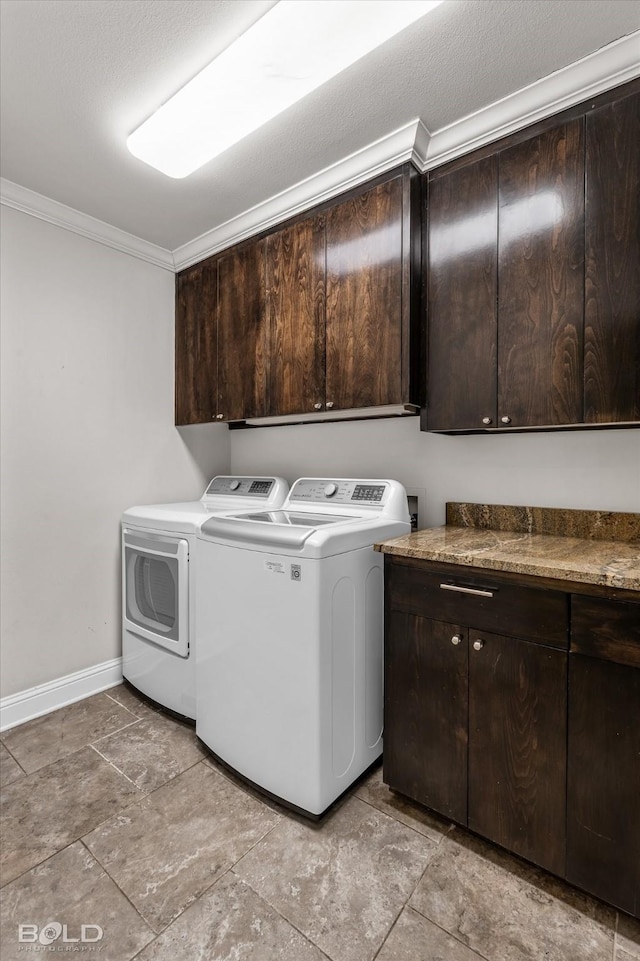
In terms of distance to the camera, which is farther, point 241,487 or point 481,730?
point 241,487

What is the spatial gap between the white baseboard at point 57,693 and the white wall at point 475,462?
4.86ft

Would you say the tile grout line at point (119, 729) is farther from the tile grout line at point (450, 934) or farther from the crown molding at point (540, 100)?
the crown molding at point (540, 100)

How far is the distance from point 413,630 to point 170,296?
8.00ft

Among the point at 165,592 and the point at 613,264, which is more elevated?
the point at 613,264

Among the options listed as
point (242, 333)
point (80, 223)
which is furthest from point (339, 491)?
point (80, 223)

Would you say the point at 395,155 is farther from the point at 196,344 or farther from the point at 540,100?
the point at 196,344

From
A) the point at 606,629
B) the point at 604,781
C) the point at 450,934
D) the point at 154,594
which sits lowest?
the point at 450,934

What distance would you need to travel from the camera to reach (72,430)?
2.40 meters

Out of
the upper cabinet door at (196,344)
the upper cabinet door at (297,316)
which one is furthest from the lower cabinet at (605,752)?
the upper cabinet door at (196,344)

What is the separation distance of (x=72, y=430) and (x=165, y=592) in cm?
98

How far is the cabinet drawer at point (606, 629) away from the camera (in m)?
1.15

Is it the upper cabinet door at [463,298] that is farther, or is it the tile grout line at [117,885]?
the upper cabinet door at [463,298]

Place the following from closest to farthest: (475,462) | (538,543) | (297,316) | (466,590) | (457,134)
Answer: (466,590), (538,543), (457,134), (475,462), (297,316)

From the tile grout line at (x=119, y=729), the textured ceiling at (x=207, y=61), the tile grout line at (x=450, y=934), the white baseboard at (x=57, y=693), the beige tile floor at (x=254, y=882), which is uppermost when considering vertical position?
the textured ceiling at (x=207, y=61)
